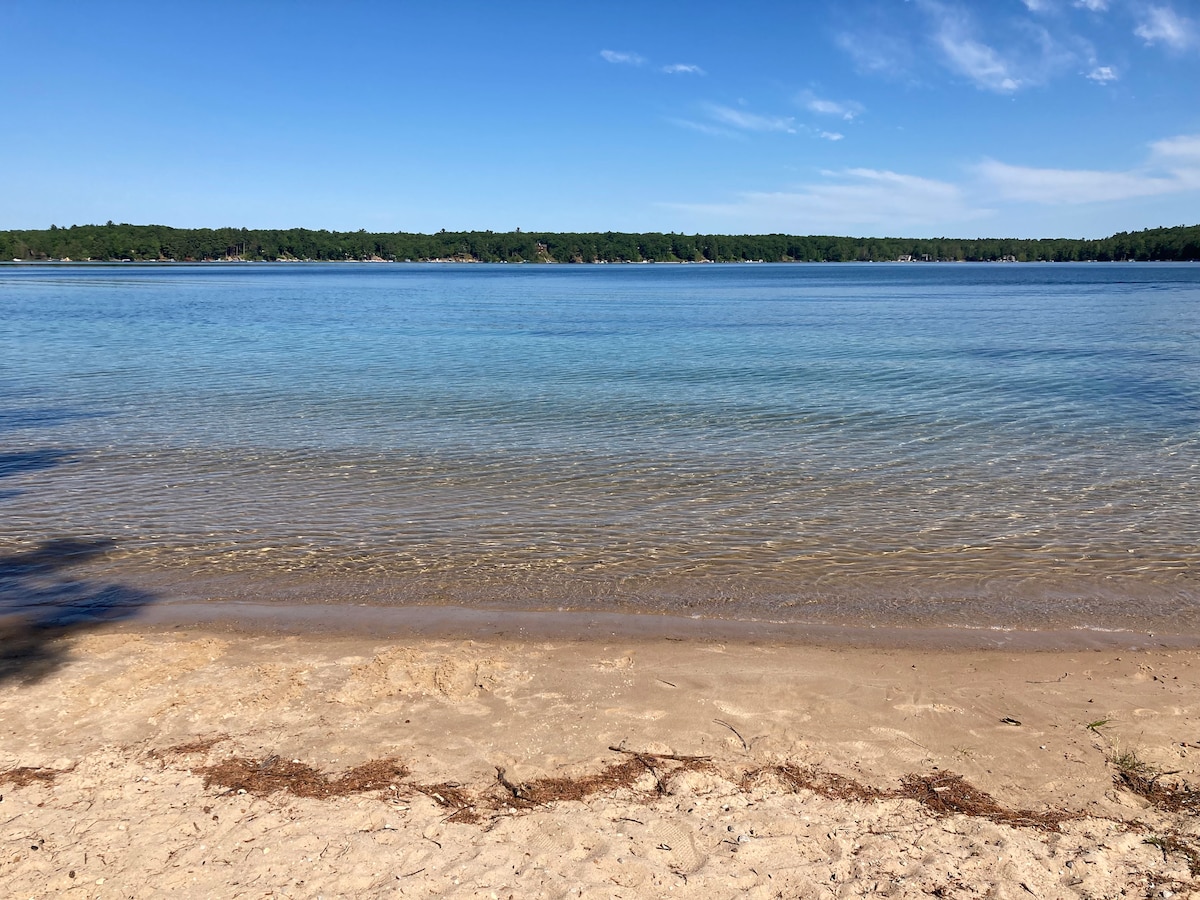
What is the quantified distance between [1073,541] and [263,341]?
3101 centimetres

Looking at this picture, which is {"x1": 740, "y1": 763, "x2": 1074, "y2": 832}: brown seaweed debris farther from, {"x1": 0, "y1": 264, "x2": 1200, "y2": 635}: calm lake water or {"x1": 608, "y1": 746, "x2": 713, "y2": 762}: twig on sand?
{"x1": 0, "y1": 264, "x2": 1200, "y2": 635}: calm lake water

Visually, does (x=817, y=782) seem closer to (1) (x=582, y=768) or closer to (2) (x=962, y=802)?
(2) (x=962, y=802)

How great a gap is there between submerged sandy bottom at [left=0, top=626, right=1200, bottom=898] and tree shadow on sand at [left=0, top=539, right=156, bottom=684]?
8 centimetres

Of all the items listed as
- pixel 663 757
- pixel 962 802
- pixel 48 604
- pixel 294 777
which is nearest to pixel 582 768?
pixel 663 757

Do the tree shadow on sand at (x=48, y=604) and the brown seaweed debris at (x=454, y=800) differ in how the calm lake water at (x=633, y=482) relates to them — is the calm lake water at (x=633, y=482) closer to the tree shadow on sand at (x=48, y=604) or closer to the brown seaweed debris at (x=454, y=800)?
the tree shadow on sand at (x=48, y=604)

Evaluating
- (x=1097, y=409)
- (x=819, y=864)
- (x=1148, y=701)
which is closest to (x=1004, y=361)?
(x=1097, y=409)

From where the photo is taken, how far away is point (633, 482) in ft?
39.5

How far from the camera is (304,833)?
4.28 metres

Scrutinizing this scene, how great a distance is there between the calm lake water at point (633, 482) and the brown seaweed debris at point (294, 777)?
2.97 metres

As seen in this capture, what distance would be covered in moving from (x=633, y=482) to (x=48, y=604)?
7.03 metres

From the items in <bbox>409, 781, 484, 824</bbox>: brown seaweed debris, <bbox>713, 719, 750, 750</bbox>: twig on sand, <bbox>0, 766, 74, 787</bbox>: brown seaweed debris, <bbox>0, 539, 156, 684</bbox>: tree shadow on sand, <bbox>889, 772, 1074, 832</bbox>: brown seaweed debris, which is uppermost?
<bbox>0, 766, 74, 787</bbox>: brown seaweed debris

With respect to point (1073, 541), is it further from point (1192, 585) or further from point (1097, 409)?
point (1097, 409)

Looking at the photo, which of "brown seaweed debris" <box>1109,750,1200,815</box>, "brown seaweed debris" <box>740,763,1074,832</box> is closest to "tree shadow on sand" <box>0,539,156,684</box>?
"brown seaweed debris" <box>740,763,1074,832</box>

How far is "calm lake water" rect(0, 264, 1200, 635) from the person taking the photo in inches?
326
